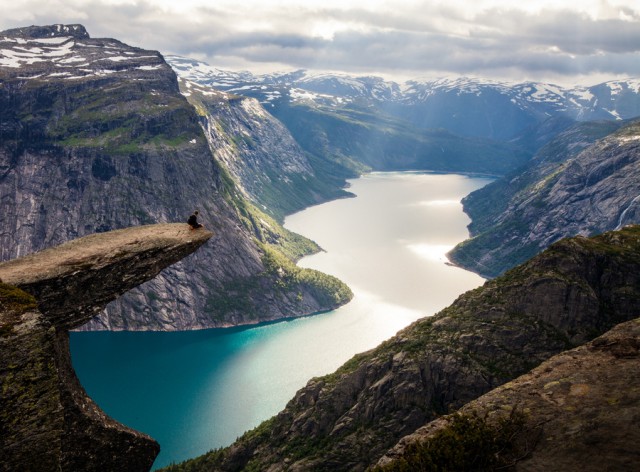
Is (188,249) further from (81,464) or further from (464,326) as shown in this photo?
(464,326)

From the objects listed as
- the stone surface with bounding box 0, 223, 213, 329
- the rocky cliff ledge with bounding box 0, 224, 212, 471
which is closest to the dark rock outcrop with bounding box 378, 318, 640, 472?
the rocky cliff ledge with bounding box 0, 224, 212, 471

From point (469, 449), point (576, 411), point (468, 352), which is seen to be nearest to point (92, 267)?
point (469, 449)

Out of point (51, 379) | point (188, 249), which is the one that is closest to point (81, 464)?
point (51, 379)

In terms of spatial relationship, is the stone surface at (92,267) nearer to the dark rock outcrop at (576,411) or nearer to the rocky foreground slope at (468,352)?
the dark rock outcrop at (576,411)

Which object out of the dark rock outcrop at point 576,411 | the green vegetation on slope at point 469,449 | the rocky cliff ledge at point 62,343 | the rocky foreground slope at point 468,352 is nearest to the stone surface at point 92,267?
the rocky cliff ledge at point 62,343

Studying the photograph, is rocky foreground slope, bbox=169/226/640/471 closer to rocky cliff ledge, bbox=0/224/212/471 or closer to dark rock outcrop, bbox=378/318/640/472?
dark rock outcrop, bbox=378/318/640/472
